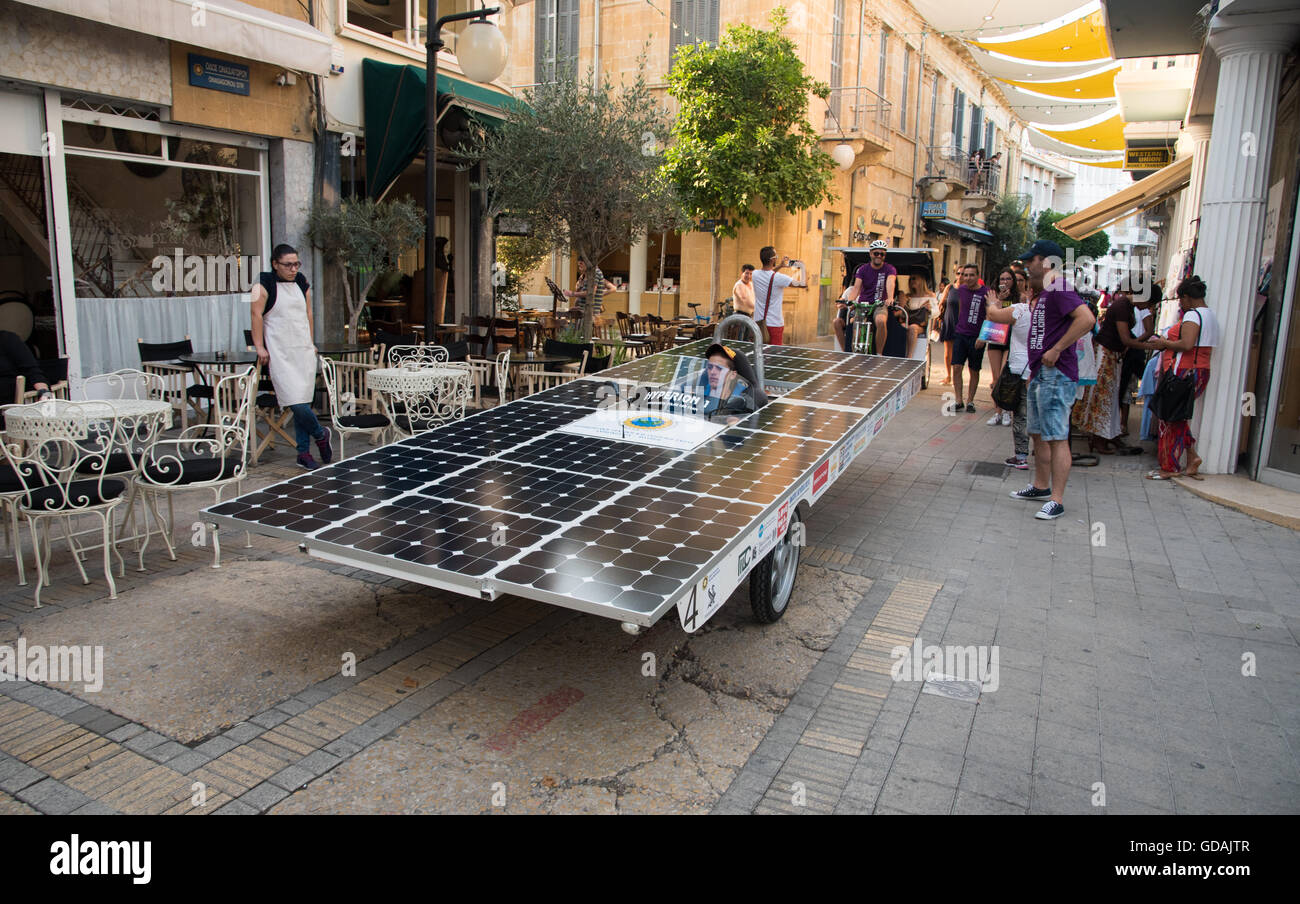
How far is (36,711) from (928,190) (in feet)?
91.9

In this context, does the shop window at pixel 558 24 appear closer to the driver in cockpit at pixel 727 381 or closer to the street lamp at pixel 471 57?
the street lamp at pixel 471 57

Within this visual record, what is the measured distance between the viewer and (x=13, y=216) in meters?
7.98

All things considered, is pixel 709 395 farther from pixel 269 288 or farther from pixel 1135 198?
pixel 1135 198

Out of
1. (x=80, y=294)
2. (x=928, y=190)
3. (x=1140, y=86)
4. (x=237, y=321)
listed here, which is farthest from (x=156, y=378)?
(x=928, y=190)

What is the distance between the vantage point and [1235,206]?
778cm

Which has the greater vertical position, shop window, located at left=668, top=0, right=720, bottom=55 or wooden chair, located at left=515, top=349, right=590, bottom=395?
shop window, located at left=668, top=0, right=720, bottom=55

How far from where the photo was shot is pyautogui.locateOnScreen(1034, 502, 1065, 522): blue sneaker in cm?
666

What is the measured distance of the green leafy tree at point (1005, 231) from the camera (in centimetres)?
3597

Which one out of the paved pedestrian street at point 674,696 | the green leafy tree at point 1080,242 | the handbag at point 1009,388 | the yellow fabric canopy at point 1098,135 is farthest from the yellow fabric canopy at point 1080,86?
the green leafy tree at point 1080,242

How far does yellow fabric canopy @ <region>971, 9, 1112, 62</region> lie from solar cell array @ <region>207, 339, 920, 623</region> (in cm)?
1222

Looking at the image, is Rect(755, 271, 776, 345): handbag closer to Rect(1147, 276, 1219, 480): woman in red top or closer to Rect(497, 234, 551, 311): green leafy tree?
Rect(1147, 276, 1219, 480): woman in red top

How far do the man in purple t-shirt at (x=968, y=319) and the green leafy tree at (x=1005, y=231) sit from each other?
26.3 m

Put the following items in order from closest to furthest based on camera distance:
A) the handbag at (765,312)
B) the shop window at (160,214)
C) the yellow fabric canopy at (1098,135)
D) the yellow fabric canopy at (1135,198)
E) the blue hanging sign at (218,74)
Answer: the shop window at (160,214), the blue hanging sign at (218,74), the handbag at (765,312), the yellow fabric canopy at (1135,198), the yellow fabric canopy at (1098,135)

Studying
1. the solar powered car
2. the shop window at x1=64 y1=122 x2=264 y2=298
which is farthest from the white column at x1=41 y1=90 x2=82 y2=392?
the solar powered car
